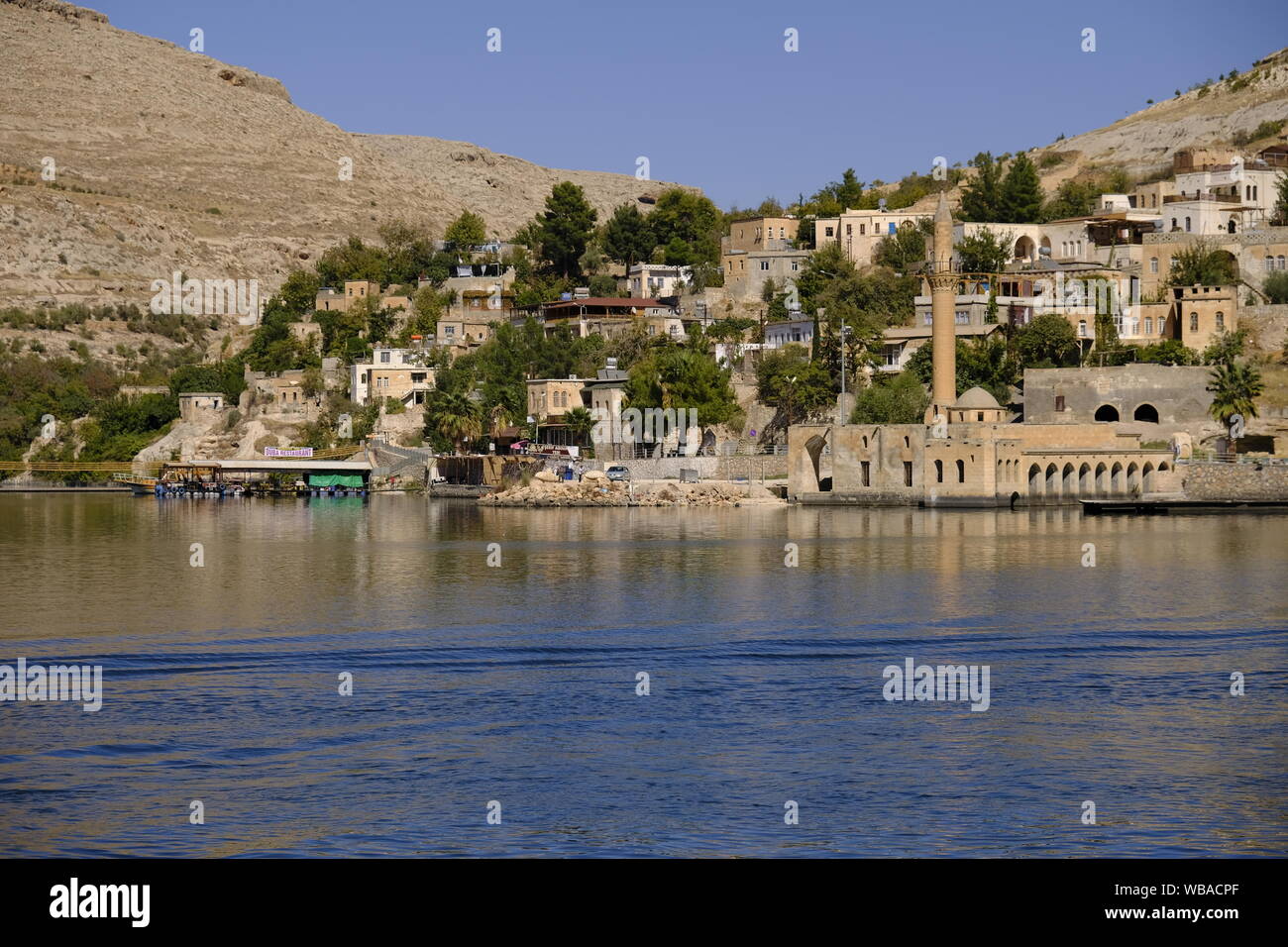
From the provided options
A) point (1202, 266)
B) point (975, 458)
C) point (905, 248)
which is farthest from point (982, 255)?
point (975, 458)

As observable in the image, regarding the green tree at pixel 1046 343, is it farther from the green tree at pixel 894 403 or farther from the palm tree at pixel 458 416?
the palm tree at pixel 458 416

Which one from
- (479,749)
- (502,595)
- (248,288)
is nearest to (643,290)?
(248,288)

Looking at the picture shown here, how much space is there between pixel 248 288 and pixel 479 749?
117 m

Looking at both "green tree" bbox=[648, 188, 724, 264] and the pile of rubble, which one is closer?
the pile of rubble

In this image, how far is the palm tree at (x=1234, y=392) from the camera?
61.1 metres

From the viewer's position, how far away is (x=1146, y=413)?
64.8m

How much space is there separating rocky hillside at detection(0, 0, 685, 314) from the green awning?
47.2m

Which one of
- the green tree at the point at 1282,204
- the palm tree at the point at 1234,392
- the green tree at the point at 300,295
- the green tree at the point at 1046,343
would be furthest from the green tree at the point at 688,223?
the palm tree at the point at 1234,392

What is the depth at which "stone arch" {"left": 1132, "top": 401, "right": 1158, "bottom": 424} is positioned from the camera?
2539 inches

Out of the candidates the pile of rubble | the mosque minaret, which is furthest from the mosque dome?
the pile of rubble

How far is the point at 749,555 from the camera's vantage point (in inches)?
1654

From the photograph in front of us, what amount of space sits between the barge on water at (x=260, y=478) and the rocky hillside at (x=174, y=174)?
4182 cm

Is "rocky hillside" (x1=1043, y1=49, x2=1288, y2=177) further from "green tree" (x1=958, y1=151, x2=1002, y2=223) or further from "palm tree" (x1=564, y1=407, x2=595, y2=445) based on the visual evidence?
"palm tree" (x1=564, y1=407, x2=595, y2=445)

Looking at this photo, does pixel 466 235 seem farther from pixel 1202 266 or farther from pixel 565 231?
pixel 1202 266
